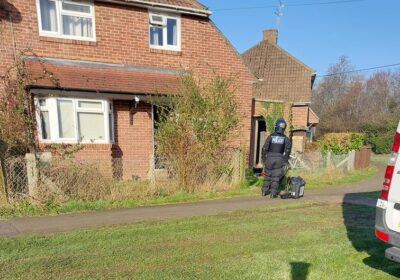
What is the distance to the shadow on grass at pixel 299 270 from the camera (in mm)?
3398

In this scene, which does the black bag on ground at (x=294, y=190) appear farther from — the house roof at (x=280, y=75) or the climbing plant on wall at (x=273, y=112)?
the house roof at (x=280, y=75)

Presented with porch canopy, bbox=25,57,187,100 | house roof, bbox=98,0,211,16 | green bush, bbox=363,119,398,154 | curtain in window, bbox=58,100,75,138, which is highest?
house roof, bbox=98,0,211,16

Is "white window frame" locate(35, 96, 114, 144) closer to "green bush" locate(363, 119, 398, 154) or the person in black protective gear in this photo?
the person in black protective gear

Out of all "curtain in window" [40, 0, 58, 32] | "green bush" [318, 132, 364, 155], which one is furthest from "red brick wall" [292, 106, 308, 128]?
"curtain in window" [40, 0, 58, 32]

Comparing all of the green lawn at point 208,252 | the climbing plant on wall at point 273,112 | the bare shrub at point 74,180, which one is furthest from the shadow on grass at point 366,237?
the climbing plant on wall at point 273,112

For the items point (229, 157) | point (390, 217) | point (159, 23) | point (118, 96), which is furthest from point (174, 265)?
point (159, 23)

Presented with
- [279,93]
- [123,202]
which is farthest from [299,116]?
[123,202]

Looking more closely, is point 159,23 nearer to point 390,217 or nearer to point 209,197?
point 209,197

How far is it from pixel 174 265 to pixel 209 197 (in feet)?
12.6

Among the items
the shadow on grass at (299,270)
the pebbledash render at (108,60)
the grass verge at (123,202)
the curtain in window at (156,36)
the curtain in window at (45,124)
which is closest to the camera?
the shadow on grass at (299,270)

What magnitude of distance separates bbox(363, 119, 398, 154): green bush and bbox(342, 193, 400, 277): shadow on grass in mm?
28722

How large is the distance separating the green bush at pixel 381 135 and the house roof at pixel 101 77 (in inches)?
1149

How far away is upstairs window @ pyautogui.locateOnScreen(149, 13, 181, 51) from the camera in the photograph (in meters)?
10.2

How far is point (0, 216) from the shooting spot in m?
5.48
